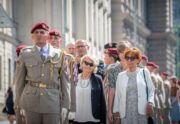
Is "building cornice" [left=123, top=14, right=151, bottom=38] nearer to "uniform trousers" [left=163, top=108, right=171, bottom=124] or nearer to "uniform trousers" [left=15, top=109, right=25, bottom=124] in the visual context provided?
"uniform trousers" [left=163, top=108, right=171, bottom=124]

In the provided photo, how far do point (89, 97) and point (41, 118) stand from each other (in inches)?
95.1

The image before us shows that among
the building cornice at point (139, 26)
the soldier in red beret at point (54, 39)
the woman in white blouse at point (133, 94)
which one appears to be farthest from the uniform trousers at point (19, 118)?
the building cornice at point (139, 26)

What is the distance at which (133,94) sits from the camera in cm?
1228

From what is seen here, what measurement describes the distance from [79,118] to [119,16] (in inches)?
2265

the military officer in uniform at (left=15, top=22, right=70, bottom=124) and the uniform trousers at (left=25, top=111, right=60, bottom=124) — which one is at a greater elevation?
the military officer in uniform at (left=15, top=22, right=70, bottom=124)

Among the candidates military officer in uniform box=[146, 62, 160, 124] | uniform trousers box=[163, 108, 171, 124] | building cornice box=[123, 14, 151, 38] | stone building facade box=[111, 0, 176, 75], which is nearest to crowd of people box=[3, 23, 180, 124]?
military officer in uniform box=[146, 62, 160, 124]

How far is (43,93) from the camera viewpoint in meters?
10.6

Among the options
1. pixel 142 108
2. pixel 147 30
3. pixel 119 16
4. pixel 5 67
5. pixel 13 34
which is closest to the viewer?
pixel 142 108

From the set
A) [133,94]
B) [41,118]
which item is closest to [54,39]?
[133,94]

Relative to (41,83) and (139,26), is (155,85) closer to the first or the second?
(41,83)

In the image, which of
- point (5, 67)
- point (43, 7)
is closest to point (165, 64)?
point (43, 7)

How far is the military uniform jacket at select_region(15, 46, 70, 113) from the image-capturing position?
34.9ft

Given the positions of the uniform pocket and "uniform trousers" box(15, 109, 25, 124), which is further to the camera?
"uniform trousers" box(15, 109, 25, 124)

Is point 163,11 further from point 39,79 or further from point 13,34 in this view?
point 39,79
